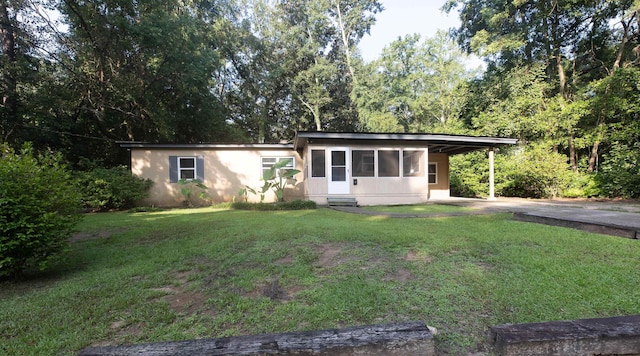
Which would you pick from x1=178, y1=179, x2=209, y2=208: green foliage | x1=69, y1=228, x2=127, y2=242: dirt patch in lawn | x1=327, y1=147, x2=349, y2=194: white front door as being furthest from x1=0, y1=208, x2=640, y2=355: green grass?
x1=178, y1=179, x2=209, y2=208: green foliage

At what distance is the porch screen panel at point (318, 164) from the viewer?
11.2 meters

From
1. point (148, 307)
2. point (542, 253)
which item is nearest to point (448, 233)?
point (542, 253)

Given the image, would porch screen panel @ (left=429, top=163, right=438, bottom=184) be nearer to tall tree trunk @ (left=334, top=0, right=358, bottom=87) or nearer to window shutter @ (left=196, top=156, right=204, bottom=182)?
window shutter @ (left=196, top=156, right=204, bottom=182)

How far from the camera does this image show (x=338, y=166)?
37.0 feet

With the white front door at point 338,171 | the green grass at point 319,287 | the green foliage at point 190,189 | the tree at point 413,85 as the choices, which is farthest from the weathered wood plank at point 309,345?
the tree at point 413,85

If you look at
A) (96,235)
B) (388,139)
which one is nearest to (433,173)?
(388,139)

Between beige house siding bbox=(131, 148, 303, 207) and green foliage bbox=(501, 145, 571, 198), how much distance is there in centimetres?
1087

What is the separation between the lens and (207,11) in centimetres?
2411

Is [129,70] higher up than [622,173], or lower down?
higher up

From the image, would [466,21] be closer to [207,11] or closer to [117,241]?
[207,11]

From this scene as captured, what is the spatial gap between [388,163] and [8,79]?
58.3ft

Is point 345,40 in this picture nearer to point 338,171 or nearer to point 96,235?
point 338,171

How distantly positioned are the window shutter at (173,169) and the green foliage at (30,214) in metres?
9.43

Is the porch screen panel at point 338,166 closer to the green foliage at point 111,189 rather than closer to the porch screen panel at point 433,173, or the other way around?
the porch screen panel at point 433,173
